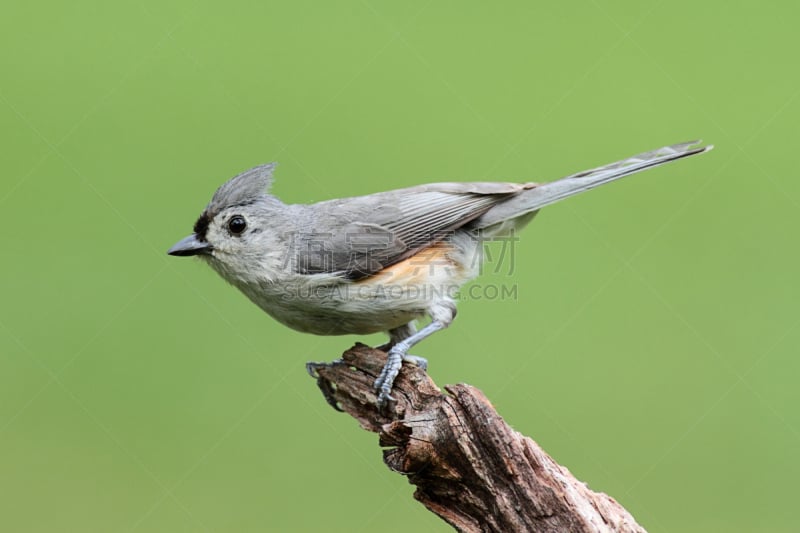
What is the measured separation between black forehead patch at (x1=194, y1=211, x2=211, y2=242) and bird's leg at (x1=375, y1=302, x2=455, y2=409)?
3.82 ft

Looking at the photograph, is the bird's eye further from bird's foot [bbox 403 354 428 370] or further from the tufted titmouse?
bird's foot [bbox 403 354 428 370]

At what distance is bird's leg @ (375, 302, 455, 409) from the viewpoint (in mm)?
3830

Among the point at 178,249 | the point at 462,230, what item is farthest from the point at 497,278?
the point at 178,249

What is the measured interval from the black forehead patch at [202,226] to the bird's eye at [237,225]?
0.11 metres

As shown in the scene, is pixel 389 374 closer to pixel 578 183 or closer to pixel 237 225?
pixel 237 225

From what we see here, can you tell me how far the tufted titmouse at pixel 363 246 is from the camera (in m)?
4.17

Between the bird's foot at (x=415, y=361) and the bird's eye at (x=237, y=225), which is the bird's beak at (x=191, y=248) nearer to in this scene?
the bird's eye at (x=237, y=225)

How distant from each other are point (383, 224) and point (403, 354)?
799 mm

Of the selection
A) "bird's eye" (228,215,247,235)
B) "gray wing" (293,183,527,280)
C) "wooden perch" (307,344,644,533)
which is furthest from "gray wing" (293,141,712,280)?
"wooden perch" (307,344,644,533)

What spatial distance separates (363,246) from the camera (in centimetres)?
432

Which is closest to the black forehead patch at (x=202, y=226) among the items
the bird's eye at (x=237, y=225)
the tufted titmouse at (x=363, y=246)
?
the tufted titmouse at (x=363, y=246)

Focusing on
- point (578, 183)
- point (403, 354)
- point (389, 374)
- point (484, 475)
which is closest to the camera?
point (484, 475)

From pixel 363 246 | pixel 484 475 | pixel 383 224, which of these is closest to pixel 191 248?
pixel 363 246

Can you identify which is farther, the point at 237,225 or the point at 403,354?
the point at 237,225
